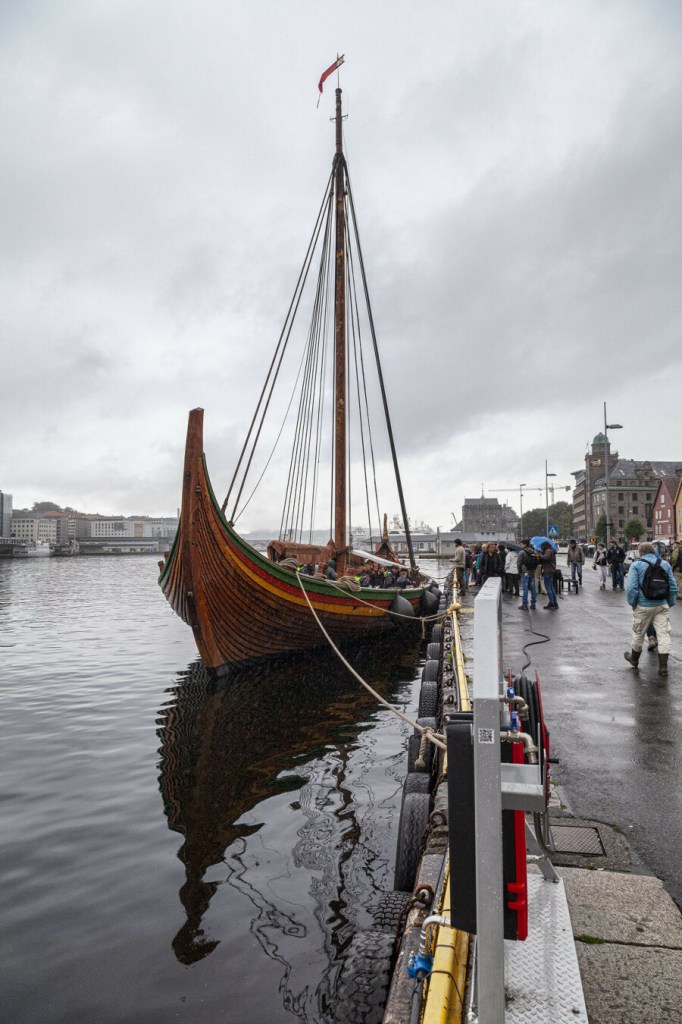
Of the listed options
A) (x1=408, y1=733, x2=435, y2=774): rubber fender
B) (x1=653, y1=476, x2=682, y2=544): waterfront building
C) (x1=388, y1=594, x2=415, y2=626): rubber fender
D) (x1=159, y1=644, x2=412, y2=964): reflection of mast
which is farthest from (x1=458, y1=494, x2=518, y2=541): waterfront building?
(x1=408, y1=733, x2=435, y2=774): rubber fender

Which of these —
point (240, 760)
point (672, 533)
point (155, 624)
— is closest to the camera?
point (240, 760)

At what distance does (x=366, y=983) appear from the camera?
2.97 meters

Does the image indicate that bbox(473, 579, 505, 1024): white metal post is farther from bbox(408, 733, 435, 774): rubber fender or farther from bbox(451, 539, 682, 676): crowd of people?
bbox(408, 733, 435, 774): rubber fender

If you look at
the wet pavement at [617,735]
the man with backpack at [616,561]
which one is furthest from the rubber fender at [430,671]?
the man with backpack at [616,561]

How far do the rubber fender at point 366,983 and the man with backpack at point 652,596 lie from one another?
19.5 feet

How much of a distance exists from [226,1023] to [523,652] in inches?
274

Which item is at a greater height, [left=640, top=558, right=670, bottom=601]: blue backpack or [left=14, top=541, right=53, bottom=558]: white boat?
[left=640, top=558, right=670, bottom=601]: blue backpack

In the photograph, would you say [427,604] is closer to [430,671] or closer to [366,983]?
[430,671]

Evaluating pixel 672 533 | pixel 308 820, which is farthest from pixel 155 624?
pixel 672 533

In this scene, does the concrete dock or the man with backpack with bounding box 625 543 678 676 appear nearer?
the concrete dock

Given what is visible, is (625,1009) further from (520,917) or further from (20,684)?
(20,684)

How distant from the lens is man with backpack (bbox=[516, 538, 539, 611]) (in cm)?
1501

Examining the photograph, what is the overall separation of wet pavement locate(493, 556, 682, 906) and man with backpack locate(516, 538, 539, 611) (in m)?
3.79

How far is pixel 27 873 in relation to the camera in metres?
4.92
